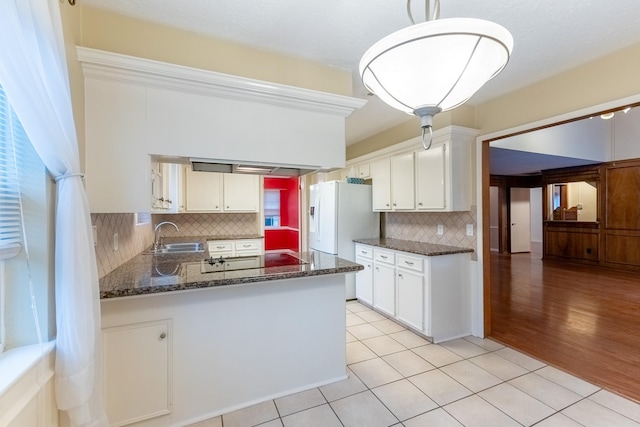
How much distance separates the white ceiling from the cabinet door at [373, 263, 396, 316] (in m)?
2.32

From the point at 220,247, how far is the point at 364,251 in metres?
2.15

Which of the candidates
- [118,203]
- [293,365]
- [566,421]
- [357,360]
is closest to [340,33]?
[118,203]

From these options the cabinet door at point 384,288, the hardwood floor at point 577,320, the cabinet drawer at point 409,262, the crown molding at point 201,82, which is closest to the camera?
the crown molding at point 201,82

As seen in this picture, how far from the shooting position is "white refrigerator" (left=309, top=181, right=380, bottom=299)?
3.99 metres

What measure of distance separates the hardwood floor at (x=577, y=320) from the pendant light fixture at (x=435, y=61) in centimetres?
261

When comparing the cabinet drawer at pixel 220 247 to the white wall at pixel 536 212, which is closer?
the cabinet drawer at pixel 220 247

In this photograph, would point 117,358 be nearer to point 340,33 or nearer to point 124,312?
point 124,312

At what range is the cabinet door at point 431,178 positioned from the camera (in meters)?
3.01

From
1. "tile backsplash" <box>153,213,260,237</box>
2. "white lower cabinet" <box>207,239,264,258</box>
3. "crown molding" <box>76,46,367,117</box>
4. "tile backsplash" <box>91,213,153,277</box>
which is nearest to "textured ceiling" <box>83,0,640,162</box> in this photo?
"crown molding" <box>76,46,367,117</box>

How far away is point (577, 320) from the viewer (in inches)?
134

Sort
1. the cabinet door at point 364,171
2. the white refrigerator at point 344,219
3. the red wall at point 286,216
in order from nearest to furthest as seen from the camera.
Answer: the white refrigerator at point 344,219, the cabinet door at point 364,171, the red wall at point 286,216

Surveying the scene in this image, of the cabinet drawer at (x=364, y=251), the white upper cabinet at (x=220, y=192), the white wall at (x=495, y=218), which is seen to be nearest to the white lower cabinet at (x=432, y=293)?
the cabinet drawer at (x=364, y=251)

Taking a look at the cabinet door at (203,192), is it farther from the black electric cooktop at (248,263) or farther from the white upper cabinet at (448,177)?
the white upper cabinet at (448,177)

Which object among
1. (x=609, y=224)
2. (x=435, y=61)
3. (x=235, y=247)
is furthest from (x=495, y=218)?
(x=435, y=61)
